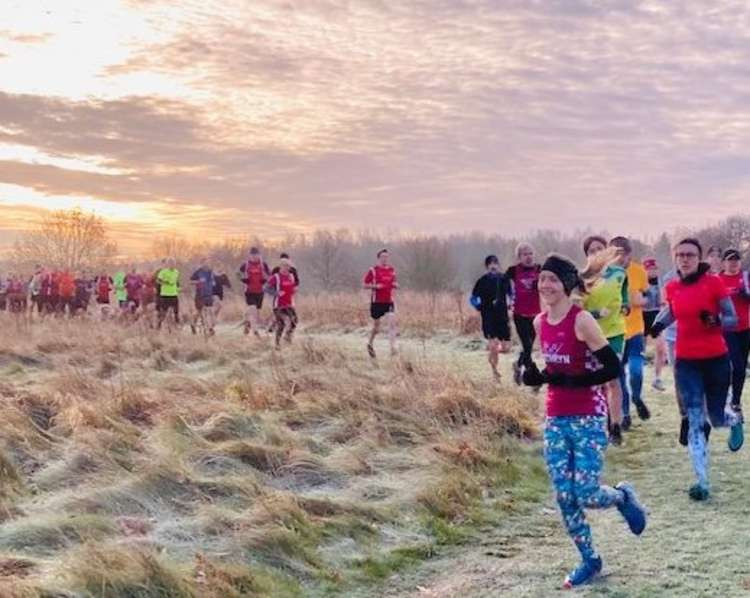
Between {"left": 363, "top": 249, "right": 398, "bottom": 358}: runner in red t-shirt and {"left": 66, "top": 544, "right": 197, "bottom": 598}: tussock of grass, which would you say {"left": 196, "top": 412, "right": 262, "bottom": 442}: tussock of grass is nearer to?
{"left": 66, "top": 544, "right": 197, "bottom": 598}: tussock of grass

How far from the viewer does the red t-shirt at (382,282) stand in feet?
55.5

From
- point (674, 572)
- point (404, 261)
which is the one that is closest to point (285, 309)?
point (674, 572)

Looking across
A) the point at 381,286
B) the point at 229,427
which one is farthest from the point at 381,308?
the point at 229,427

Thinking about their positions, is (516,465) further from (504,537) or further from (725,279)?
(725,279)

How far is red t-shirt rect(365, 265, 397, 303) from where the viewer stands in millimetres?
16906

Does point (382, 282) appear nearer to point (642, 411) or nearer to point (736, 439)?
point (642, 411)

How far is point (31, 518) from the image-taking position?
5.93 metres

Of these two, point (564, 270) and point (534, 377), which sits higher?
point (564, 270)

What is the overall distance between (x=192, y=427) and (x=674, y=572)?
493 centimetres

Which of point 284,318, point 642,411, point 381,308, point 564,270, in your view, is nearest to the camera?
point 564,270

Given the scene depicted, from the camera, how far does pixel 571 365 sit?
17.1ft

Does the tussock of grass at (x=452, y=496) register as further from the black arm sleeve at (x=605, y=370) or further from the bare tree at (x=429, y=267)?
the bare tree at (x=429, y=267)

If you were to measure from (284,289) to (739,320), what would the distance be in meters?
10.6

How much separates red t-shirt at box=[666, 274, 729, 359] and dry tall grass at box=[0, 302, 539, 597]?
1.93 m
